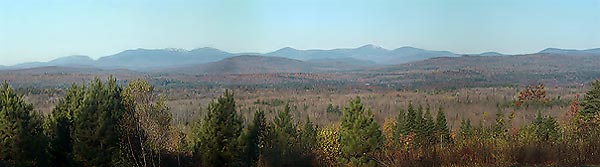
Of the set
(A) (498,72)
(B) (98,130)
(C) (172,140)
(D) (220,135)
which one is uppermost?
(B) (98,130)

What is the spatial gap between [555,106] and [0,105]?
5809 cm

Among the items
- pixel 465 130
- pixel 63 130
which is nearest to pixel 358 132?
pixel 63 130

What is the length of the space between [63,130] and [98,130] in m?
2.77

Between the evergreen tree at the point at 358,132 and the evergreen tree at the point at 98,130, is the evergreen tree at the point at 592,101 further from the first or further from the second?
the evergreen tree at the point at 98,130

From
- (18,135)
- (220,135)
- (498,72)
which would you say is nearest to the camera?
(18,135)

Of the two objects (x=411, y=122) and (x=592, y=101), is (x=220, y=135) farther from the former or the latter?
(x=592, y=101)

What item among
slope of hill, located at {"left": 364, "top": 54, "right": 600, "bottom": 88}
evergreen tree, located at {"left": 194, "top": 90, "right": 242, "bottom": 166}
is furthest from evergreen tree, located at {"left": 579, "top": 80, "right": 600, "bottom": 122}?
slope of hill, located at {"left": 364, "top": 54, "right": 600, "bottom": 88}

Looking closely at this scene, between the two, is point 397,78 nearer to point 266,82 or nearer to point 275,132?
point 266,82

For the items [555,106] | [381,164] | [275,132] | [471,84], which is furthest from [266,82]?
[381,164]

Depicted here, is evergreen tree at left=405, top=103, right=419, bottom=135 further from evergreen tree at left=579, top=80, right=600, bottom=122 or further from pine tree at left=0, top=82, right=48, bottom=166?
pine tree at left=0, top=82, right=48, bottom=166

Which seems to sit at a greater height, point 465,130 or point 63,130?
point 63,130

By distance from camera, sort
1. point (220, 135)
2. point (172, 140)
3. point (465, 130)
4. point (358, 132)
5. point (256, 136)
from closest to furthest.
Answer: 1. point (358, 132)
2. point (172, 140)
3. point (220, 135)
4. point (256, 136)
5. point (465, 130)

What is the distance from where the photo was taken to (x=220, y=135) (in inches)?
819

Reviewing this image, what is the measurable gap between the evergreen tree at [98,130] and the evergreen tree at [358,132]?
764 cm
